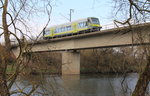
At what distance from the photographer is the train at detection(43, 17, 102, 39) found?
31.3 metres

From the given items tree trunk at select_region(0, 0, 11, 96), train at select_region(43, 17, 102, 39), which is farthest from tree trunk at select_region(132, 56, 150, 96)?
train at select_region(43, 17, 102, 39)

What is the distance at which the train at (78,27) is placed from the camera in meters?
31.3

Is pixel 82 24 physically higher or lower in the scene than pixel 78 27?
higher

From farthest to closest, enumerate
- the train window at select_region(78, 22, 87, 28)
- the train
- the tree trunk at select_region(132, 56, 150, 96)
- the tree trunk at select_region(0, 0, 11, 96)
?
the train window at select_region(78, 22, 87, 28), the train, the tree trunk at select_region(132, 56, 150, 96), the tree trunk at select_region(0, 0, 11, 96)

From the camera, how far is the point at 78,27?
32.8m

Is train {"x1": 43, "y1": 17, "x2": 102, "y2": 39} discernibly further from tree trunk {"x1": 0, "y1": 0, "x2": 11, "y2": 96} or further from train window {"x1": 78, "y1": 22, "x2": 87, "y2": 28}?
tree trunk {"x1": 0, "y1": 0, "x2": 11, "y2": 96}

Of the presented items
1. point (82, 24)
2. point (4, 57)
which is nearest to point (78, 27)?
point (82, 24)

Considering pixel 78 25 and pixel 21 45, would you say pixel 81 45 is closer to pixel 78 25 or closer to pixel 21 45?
pixel 78 25

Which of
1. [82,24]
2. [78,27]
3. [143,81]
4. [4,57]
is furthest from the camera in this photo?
[78,27]

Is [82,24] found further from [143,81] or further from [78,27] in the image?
[143,81]

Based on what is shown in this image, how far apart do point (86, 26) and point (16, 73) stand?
91.6ft

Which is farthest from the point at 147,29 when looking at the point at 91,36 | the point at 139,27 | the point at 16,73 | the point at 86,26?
the point at 86,26

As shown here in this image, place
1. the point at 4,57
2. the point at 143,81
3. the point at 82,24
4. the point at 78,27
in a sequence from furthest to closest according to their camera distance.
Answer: the point at 78,27 < the point at 82,24 < the point at 143,81 < the point at 4,57

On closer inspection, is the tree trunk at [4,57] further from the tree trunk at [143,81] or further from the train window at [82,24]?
the train window at [82,24]
